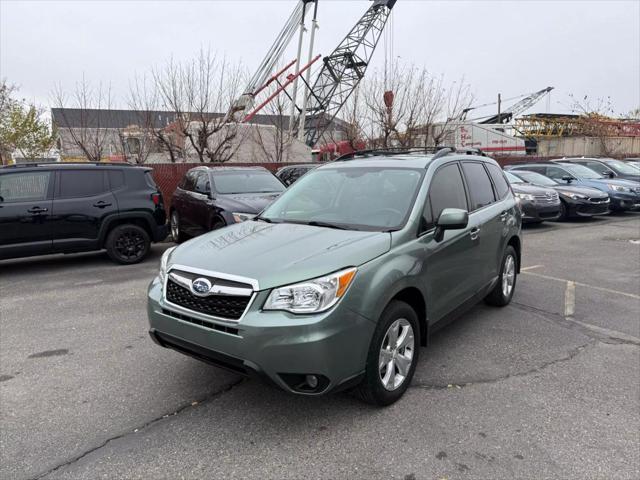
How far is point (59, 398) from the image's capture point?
331 centimetres

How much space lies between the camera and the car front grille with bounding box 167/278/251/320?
106 inches

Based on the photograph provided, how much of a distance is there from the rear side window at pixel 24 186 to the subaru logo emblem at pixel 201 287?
18.9 feet

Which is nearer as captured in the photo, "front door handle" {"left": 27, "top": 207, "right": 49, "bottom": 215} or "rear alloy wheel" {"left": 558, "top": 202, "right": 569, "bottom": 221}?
"front door handle" {"left": 27, "top": 207, "right": 49, "bottom": 215}

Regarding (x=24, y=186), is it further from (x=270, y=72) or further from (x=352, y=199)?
(x=270, y=72)

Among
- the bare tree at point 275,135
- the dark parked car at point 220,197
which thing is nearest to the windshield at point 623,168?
the bare tree at point 275,135

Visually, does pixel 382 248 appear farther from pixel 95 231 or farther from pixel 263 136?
pixel 263 136

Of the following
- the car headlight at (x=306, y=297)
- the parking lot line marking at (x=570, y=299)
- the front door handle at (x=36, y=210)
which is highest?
the front door handle at (x=36, y=210)

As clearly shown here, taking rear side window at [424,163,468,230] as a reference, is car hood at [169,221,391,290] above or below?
below

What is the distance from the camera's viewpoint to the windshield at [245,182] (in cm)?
870

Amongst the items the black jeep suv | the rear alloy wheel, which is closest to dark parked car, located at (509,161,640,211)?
the rear alloy wheel

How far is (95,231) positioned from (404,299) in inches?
244

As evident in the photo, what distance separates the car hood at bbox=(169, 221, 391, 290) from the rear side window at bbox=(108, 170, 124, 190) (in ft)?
16.8

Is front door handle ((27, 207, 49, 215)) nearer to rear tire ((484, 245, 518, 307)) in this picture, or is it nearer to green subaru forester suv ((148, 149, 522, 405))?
green subaru forester suv ((148, 149, 522, 405))

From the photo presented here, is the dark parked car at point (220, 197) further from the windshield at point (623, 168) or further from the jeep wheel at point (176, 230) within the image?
the windshield at point (623, 168)
